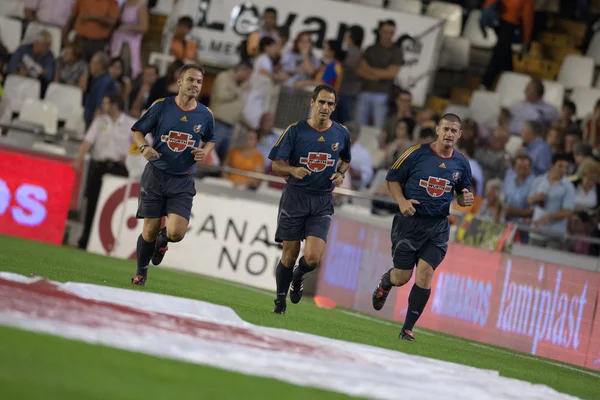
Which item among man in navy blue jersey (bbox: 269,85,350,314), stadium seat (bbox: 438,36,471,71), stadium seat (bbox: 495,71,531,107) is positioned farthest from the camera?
stadium seat (bbox: 438,36,471,71)

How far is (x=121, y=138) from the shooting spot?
61.6 feet

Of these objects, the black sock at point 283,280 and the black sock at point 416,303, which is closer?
the black sock at point 416,303

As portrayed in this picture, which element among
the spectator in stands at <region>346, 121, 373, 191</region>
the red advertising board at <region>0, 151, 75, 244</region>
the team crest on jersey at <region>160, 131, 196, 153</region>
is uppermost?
the spectator in stands at <region>346, 121, 373, 191</region>

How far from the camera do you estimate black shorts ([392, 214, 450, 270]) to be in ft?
36.2

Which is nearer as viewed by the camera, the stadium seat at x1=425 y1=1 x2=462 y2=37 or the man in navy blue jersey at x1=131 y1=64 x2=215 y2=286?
the man in navy blue jersey at x1=131 y1=64 x2=215 y2=286

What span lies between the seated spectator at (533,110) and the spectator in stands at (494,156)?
3.60 ft

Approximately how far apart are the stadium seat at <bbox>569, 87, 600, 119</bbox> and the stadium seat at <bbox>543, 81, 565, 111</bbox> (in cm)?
26

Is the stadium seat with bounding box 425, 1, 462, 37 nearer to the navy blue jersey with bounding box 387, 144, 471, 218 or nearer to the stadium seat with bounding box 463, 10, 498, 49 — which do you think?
the stadium seat with bounding box 463, 10, 498, 49

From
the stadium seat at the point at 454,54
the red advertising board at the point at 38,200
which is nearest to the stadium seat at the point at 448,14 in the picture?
the stadium seat at the point at 454,54

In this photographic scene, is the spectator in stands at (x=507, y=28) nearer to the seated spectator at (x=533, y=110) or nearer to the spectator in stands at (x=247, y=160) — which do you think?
the seated spectator at (x=533, y=110)

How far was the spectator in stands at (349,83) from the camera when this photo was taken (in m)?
20.4

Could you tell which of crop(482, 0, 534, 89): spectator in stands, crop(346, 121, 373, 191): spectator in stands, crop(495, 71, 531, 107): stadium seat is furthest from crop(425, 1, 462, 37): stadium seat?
crop(346, 121, 373, 191): spectator in stands

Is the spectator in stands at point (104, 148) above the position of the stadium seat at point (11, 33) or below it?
below

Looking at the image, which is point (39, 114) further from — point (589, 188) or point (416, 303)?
point (416, 303)
